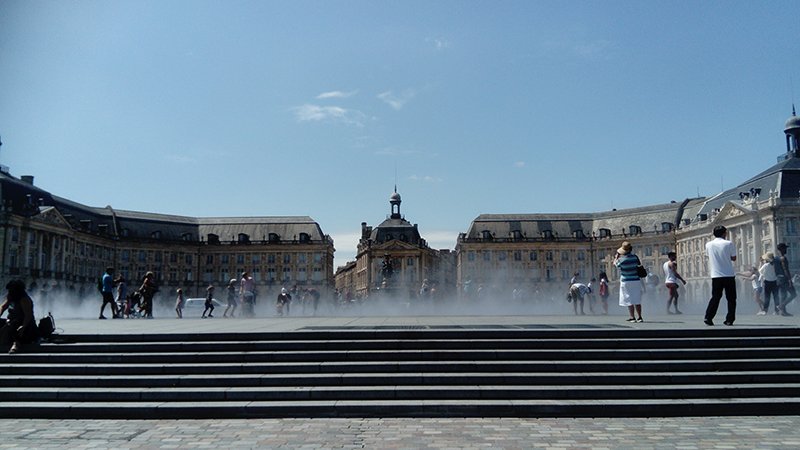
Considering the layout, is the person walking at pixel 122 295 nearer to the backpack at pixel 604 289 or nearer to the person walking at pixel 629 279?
the backpack at pixel 604 289

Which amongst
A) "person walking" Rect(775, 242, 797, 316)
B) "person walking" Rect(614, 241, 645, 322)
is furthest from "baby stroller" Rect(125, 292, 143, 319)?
"person walking" Rect(775, 242, 797, 316)

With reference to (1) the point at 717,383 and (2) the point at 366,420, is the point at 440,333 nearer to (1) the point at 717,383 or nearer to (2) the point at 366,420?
(2) the point at 366,420

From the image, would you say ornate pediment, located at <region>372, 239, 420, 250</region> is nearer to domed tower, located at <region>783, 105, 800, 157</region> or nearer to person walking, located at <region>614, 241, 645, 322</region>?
domed tower, located at <region>783, 105, 800, 157</region>

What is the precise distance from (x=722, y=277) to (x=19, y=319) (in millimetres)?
13630

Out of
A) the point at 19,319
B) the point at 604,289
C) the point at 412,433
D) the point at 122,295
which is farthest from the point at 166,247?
the point at 412,433

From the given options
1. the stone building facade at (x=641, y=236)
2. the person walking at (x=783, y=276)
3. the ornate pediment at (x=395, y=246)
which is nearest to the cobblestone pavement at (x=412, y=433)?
the person walking at (x=783, y=276)

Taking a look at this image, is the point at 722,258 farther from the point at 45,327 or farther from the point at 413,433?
the point at 45,327

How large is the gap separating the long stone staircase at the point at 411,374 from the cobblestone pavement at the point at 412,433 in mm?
273

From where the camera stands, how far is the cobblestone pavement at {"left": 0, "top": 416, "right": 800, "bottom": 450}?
7559 mm

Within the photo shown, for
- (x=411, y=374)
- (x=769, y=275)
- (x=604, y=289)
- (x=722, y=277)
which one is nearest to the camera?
(x=411, y=374)

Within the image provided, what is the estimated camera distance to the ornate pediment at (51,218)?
254ft

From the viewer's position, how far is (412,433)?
8102mm

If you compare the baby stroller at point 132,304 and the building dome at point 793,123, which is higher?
the building dome at point 793,123

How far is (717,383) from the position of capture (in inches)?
388
